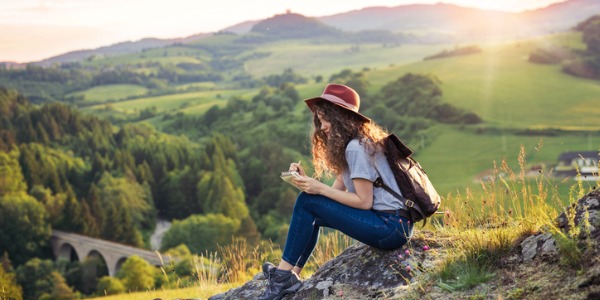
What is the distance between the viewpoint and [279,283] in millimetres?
5641

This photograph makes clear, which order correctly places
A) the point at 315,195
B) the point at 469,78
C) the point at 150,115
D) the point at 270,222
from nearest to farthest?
the point at 315,195, the point at 270,222, the point at 469,78, the point at 150,115

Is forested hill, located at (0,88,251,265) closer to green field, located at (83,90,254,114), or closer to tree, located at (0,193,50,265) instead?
tree, located at (0,193,50,265)

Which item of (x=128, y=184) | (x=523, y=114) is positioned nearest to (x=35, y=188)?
(x=128, y=184)

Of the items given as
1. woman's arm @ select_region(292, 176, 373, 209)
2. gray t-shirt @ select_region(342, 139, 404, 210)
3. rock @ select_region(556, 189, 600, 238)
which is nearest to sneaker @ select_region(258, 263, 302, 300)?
woman's arm @ select_region(292, 176, 373, 209)

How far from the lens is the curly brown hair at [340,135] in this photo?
5.30m

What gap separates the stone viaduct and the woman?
70.5 metres

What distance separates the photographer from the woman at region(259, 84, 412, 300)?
17.1 ft

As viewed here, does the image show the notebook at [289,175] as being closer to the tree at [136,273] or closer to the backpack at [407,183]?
the backpack at [407,183]

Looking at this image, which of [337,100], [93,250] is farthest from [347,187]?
[93,250]

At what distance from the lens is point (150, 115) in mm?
162375

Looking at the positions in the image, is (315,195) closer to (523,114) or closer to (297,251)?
(297,251)

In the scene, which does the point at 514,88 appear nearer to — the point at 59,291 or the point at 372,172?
the point at 59,291

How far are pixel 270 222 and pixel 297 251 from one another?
276 ft

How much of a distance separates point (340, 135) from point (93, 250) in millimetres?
86177
